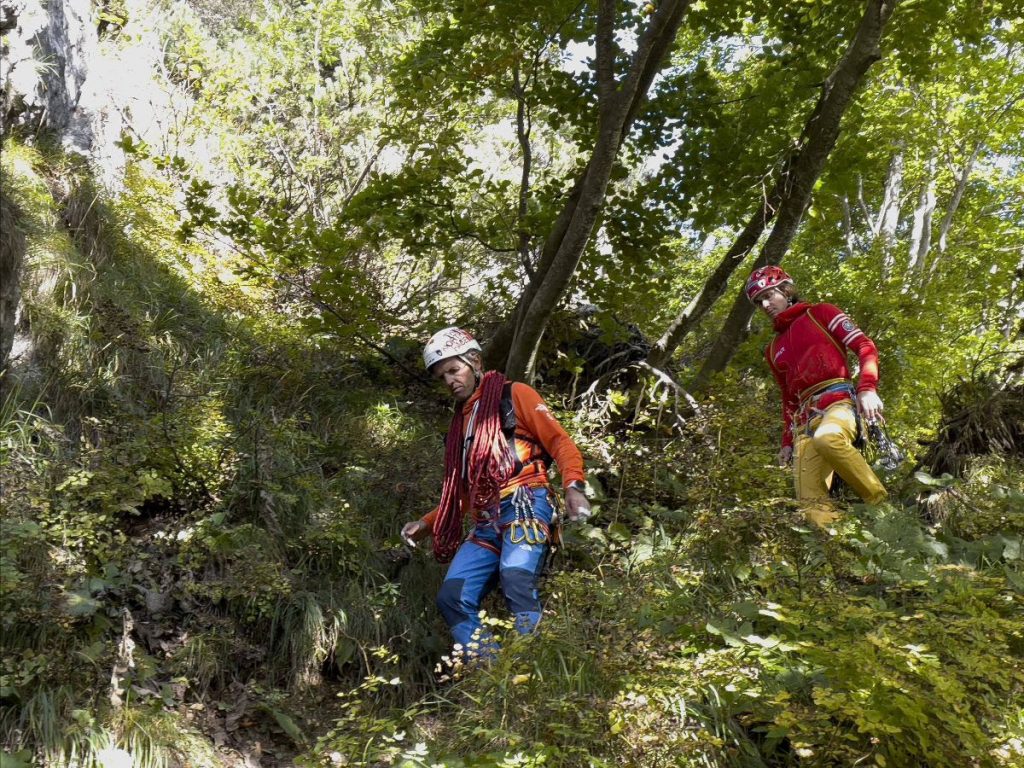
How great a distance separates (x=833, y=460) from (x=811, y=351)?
2.56 ft

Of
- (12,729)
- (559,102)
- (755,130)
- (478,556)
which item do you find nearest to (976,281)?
(755,130)

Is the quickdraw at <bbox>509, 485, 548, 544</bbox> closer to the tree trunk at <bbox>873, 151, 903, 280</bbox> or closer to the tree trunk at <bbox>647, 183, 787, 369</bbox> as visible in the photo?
the tree trunk at <bbox>647, 183, 787, 369</bbox>

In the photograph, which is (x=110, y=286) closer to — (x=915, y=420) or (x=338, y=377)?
(x=338, y=377)

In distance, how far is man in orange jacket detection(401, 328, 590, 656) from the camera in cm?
435

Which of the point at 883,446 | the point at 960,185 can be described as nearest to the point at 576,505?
the point at 883,446

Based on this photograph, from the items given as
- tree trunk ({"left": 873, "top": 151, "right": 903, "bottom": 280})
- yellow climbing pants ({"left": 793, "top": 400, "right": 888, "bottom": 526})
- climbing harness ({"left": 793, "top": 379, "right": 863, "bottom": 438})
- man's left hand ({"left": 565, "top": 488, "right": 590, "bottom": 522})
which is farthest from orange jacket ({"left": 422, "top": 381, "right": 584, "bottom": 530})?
tree trunk ({"left": 873, "top": 151, "right": 903, "bottom": 280})

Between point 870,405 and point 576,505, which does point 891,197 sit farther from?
point 576,505

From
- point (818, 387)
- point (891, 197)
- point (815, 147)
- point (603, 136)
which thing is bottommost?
point (818, 387)

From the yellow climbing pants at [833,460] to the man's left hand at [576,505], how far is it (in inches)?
60.5

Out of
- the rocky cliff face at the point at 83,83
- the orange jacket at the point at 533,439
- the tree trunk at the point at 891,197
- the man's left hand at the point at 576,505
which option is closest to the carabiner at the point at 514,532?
the orange jacket at the point at 533,439

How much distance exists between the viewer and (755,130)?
294 inches

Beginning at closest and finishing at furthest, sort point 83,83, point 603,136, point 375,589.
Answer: point 375,589, point 603,136, point 83,83

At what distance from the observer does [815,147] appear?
683 centimetres

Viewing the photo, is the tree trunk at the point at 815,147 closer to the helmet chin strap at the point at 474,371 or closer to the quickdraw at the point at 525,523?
the helmet chin strap at the point at 474,371
